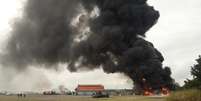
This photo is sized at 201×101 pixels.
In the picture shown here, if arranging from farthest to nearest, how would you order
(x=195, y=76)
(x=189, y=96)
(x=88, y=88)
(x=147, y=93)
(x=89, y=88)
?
(x=89, y=88) < (x=88, y=88) < (x=147, y=93) < (x=195, y=76) < (x=189, y=96)

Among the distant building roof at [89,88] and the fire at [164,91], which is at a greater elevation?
the distant building roof at [89,88]

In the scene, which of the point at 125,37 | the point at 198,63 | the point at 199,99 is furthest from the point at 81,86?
the point at 199,99

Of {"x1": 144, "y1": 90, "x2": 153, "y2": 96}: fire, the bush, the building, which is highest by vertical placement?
the building

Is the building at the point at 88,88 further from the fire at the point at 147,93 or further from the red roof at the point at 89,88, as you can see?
the fire at the point at 147,93

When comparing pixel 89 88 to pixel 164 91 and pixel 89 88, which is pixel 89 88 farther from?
pixel 164 91

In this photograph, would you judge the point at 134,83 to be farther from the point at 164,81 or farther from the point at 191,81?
the point at 191,81

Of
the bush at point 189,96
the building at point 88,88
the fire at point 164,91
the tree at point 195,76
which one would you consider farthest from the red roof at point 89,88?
the bush at point 189,96

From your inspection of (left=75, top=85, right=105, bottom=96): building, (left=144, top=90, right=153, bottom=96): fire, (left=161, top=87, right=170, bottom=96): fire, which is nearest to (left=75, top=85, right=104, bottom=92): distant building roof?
(left=75, top=85, right=105, bottom=96): building

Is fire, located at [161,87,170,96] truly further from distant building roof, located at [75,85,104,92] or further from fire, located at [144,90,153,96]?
distant building roof, located at [75,85,104,92]

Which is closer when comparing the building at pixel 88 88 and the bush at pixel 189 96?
the bush at pixel 189 96

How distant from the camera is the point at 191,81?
2121 inches

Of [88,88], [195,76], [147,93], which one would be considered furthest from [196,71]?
[88,88]

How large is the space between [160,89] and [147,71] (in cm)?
435

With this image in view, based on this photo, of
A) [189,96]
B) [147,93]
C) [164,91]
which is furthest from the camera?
[147,93]
